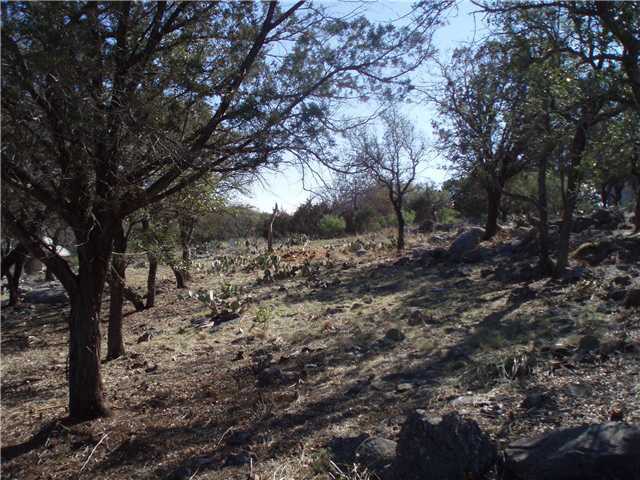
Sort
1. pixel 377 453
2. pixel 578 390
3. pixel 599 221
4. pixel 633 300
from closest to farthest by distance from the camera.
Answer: pixel 377 453, pixel 578 390, pixel 633 300, pixel 599 221

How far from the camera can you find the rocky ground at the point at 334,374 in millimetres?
4477

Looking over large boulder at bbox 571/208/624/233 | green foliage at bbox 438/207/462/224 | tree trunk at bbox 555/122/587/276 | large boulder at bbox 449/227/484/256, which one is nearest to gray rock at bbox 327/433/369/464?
tree trunk at bbox 555/122/587/276

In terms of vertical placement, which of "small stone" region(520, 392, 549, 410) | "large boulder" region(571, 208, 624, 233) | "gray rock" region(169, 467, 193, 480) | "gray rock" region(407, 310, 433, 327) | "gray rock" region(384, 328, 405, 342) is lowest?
"gray rock" region(169, 467, 193, 480)

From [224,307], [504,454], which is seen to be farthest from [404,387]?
[224,307]

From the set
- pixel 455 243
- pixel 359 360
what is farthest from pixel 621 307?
pixel 455 243

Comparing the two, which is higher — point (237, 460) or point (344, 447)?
point (344, 447)

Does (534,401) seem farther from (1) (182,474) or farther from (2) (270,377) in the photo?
(2) (270,377)

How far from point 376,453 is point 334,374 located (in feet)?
7.96

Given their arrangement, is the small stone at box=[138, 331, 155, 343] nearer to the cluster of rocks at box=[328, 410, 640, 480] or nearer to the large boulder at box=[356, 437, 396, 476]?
the large boulder at box=[356, 437, 396, 476]

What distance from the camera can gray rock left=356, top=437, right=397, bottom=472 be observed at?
3.78 meters

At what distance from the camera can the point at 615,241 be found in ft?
38.4

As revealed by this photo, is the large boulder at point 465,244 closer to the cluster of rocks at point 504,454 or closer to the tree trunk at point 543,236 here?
the tree trunk at point 543,236

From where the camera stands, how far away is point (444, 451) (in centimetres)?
346

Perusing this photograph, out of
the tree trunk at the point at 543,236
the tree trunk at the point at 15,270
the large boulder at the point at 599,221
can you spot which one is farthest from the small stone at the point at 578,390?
the tree trunk at the point at 15,270
